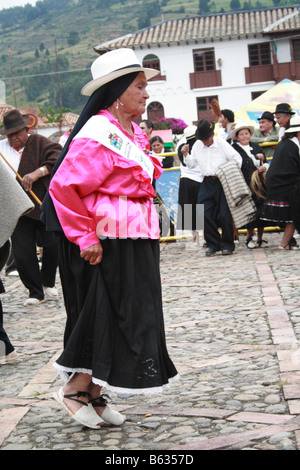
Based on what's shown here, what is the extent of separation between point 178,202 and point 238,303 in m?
5.98

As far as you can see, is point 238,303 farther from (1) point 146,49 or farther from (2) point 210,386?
(1) point 146,49

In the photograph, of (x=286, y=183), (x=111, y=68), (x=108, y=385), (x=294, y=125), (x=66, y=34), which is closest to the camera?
(x=108, y=385)

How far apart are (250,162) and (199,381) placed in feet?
23.8

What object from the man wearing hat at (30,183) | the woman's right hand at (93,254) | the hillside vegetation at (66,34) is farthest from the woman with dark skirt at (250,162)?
the hillside vegetation at (66,34)

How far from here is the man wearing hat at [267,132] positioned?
42.6 feet

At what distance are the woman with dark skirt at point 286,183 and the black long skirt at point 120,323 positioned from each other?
7.04m

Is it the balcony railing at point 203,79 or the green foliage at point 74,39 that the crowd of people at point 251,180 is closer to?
the balcony railing at point 203,79

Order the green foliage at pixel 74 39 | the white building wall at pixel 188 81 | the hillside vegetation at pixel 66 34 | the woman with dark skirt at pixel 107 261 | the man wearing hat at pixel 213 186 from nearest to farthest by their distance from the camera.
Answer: the woman with dark skirt at pixel 107 261
the man wearing hat at pixel 213 186
the white building wall at pixel 188 81
the hillside vegetation at pixel 66 34
the green foliage at pixel 74 39

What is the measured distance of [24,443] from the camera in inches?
153

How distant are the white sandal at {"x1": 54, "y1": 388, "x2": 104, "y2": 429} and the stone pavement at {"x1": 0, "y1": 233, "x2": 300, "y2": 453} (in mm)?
53

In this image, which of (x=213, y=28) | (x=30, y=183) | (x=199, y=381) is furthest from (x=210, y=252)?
(x=213, y=28)

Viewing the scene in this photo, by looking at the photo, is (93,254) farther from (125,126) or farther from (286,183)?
(286,183)

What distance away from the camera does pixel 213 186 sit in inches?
458

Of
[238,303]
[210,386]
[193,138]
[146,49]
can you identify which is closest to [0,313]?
[210,386]
